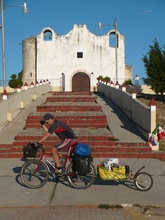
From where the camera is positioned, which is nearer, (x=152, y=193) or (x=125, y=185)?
(x=152, y=193)

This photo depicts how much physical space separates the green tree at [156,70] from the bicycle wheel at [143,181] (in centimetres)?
1839

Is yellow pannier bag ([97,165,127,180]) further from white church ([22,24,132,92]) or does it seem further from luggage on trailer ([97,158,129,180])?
white church ([22,24,132,92])

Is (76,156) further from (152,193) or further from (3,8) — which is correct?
(3,8)

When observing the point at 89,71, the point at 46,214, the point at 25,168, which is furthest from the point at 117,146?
the point at 89,71

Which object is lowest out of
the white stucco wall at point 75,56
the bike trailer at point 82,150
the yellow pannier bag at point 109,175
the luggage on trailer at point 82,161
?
the yellow pannier bag at point 109,175

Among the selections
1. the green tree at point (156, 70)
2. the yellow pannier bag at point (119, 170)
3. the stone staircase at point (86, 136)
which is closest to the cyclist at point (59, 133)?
the yellow pannier bag at point (119, 170)

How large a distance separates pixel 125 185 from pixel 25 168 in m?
2.18

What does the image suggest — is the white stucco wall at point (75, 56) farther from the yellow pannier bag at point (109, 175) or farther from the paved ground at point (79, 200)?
the yellow pannier bag at point (109, 175)

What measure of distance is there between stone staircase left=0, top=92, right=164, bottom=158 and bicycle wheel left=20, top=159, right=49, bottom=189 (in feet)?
11.4

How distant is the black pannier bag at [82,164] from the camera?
6676 mm

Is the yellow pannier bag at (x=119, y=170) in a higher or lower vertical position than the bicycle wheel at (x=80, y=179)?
higher

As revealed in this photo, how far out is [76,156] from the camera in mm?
6727

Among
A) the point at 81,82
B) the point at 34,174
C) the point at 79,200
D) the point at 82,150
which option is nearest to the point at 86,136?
the point at 34,174

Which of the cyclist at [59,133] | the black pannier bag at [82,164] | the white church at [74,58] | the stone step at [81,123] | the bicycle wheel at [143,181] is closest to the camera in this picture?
the black pannier bag at [82,164]
